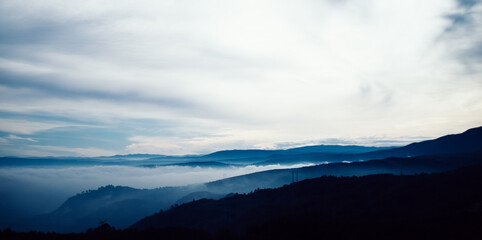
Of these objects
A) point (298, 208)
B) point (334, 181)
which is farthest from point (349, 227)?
point (334, 181)

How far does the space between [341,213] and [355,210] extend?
5.96 m

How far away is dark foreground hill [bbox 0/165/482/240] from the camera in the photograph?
44.7m

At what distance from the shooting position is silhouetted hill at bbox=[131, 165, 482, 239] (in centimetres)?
4469

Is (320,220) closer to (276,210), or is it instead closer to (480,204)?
(480,204)

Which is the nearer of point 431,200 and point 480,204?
point 480,204

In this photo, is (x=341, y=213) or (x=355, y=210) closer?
(x=341, y=213)

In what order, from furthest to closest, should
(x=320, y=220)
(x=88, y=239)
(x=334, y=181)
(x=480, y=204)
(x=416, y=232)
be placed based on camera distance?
1. (x=334, y=181)
2. (x=480, y=204)
3. (x=320, y=220)
4. (x=88, y=239)
5. (x=416, y=232)

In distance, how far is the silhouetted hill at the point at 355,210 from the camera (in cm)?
4469

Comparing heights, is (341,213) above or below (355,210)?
below

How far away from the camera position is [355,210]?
86250 millimetres

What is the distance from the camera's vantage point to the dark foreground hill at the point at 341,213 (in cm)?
4466

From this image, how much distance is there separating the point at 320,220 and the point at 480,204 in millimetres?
30267

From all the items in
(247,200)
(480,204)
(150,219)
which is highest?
(480,204)

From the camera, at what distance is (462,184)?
8662 centimetres
